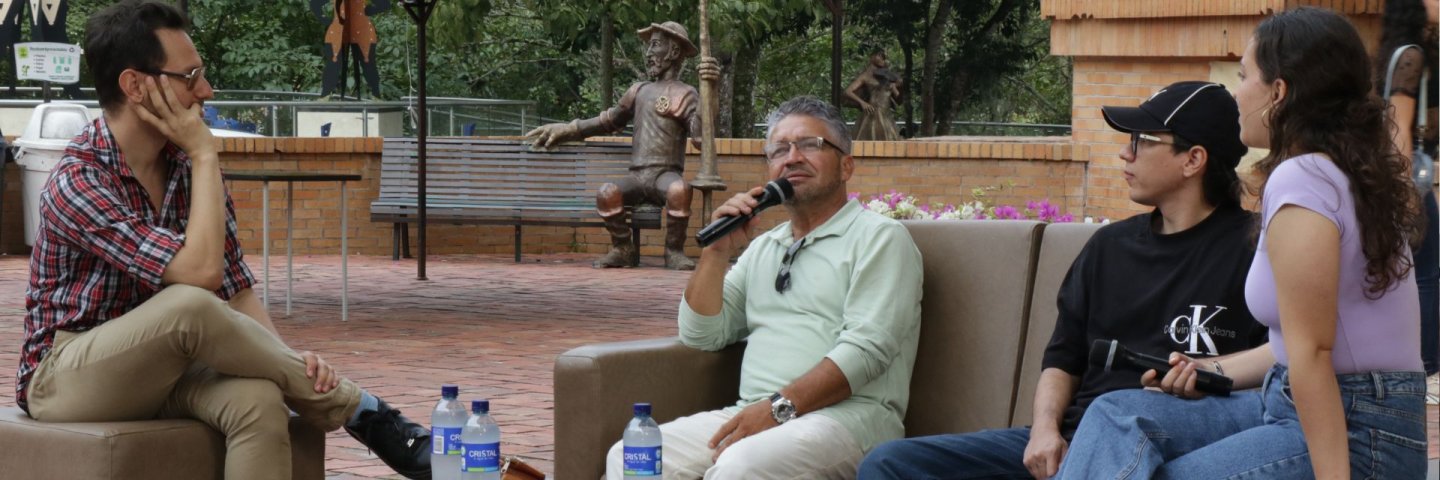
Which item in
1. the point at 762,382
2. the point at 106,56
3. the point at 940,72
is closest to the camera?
the point at 106,56

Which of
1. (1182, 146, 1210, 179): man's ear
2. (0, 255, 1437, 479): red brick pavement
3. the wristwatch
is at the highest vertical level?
(1182, 146, 1210, 179): man's ear

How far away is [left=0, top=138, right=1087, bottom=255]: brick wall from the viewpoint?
13305 mm

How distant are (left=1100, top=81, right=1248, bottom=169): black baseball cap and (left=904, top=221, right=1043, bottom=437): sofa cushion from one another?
0.62m

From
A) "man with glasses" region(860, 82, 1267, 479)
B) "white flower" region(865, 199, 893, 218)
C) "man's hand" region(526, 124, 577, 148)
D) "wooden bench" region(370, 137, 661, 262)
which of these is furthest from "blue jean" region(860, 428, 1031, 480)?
"man's hand" region(526, 124, 577, 148)

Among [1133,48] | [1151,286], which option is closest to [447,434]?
[1151,286]

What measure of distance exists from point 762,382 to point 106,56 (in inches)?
65.4

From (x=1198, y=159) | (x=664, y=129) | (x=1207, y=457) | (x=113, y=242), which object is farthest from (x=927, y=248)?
(x=664, y=129)

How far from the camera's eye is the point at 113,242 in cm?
378

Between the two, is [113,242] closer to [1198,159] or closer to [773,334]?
[773,334]

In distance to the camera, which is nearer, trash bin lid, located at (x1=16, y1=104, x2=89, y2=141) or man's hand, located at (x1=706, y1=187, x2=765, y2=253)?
man's hand, located at (x1=706, y1=187, x2=765, y2=253)

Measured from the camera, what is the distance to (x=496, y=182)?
14.5 metres

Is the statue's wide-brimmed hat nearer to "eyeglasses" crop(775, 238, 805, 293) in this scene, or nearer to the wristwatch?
"eyeglasses" crop(775, 238, 805, 293)

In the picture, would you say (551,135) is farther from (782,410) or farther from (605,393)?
(782,410)

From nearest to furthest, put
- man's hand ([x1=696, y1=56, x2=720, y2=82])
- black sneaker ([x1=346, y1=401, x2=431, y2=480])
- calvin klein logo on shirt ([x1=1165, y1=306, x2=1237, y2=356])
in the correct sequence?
calvin klein logo on shirt ([x1=1165, y1=306, x2=1237, y2=356])
black sneaker ([x1=346, y1=401, x2=431, y2=480])
man's hand ([x1=696, y1=56, x2=720, y2=82])
